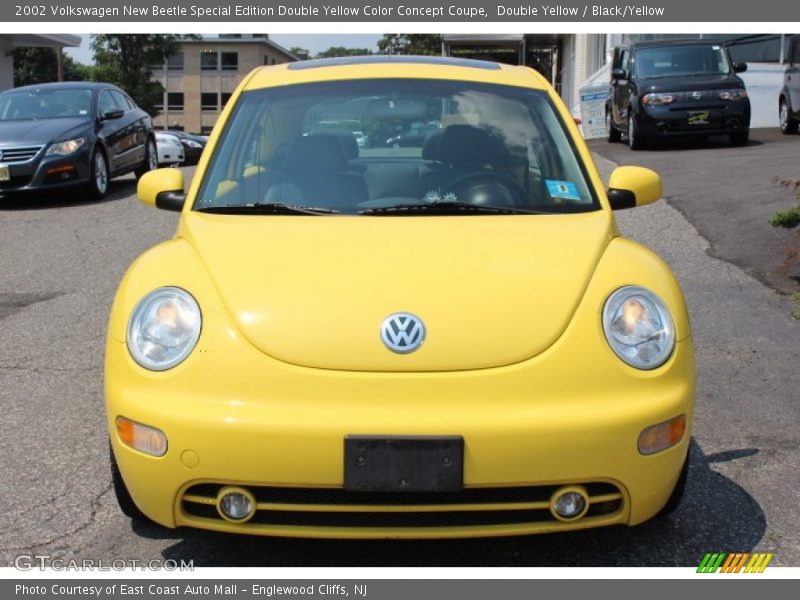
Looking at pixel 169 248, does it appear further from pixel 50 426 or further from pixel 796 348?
pixel 796 348

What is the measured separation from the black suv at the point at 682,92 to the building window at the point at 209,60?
2819 inches

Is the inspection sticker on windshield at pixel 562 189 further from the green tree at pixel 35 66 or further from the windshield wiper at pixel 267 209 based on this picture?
the green tree at pixel 35 66

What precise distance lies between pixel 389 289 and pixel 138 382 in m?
0.78

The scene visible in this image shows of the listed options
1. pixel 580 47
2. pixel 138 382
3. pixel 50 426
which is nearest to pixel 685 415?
pixel 138 382

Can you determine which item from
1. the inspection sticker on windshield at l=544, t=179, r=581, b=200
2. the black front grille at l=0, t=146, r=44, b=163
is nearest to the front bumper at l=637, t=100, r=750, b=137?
the black front grille at l=0, t=146, r=44, b=163

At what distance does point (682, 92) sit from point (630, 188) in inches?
541

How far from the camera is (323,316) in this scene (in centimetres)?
312

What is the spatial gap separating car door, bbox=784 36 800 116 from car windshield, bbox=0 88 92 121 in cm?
1197

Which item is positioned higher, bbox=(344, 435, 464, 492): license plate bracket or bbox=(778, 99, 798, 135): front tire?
bbox=(344, 435, 464, 492): license plate bracket

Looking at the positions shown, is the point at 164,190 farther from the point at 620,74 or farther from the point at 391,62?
the point at 620,74

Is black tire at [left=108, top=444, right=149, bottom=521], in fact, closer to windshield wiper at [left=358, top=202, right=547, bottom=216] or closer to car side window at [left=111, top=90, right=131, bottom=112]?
windshield wiper at [left=358, top=202, right=547, bottom=216]

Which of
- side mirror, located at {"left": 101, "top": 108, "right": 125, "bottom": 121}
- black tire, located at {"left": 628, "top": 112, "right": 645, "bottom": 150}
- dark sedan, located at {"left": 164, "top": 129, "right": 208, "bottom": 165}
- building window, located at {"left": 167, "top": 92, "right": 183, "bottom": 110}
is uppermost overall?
side mirror, located at {"left": 101, "top": 108, "right": 125, "bottom": 121}

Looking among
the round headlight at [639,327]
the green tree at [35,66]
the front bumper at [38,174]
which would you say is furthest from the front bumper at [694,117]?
the green tree at [35,66]

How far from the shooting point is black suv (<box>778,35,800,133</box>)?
1888cm
